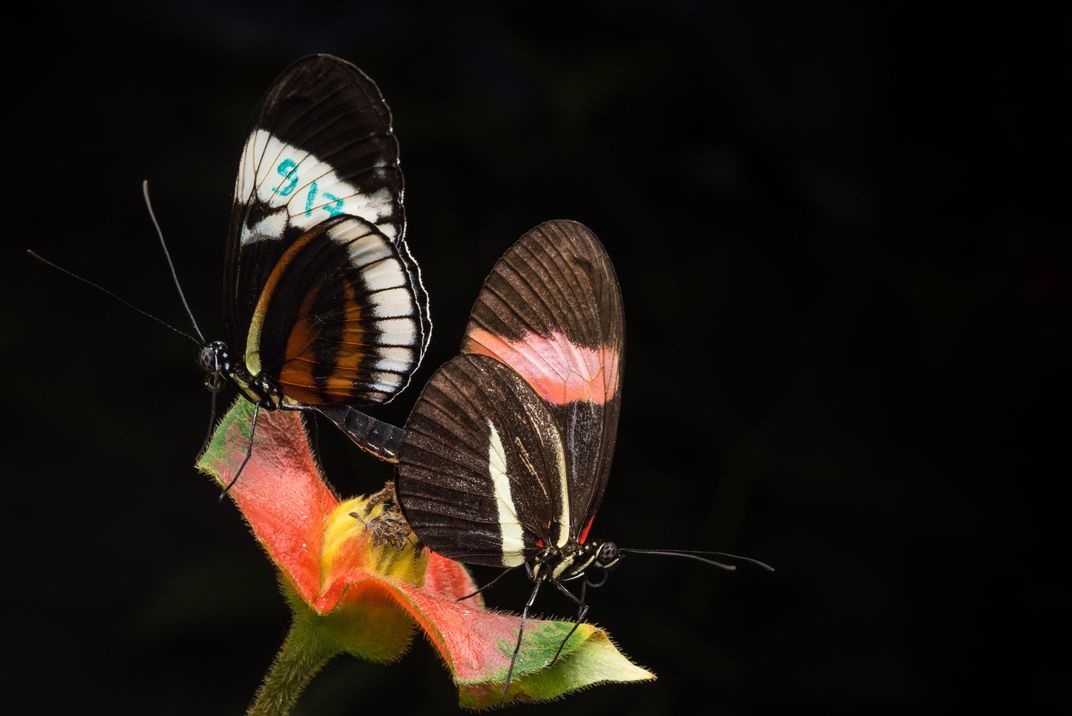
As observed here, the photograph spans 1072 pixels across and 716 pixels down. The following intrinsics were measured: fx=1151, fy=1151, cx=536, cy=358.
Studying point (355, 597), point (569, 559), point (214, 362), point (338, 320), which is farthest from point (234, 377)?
point (569, 559)

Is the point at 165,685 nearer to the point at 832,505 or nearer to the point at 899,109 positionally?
the point at 832,505

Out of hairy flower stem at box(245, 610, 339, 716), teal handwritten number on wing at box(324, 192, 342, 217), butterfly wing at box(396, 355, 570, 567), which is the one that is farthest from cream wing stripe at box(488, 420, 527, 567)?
teal handwritten number on wing at box(324, 192, 342, 217)

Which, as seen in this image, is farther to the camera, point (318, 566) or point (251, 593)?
point (251, 593)

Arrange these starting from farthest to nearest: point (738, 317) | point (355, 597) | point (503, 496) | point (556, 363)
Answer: point (738, 317)
point (556, 363)
point (503, 496)
point (355, 597)

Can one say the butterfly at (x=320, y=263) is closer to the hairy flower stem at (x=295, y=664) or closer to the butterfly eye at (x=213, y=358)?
the butterfly eye at (x=213, y=358)

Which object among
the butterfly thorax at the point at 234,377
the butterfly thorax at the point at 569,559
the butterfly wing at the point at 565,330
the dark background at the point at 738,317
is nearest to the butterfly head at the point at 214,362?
the butterfly thorax at the point at 234,377

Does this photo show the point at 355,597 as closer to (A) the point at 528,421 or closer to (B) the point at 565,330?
(A) the point at 528,421

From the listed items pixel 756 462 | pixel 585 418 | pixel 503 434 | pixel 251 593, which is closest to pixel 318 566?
pixel 503 434
